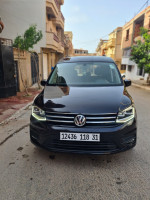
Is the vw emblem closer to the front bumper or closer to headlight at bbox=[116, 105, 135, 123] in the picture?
the front bumper

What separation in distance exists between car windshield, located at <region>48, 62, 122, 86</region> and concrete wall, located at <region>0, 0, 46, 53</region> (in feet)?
32.6

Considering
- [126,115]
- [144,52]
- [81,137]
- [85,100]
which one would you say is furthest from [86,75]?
[144,52]

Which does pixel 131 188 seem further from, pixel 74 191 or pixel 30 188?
pixel 30 188

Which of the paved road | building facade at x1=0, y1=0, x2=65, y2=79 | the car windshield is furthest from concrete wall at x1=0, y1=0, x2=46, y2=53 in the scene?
the paved road

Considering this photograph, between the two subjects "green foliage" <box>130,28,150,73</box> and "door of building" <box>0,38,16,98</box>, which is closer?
"door of building" <box>0,38,16,98</box>

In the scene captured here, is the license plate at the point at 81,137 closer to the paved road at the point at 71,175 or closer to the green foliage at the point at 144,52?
the paved road at the point at 71,175

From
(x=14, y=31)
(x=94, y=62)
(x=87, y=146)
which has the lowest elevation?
(x=87, y=146)

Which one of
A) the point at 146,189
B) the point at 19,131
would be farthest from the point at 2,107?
the point at 146,189

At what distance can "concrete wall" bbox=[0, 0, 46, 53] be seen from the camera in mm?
11913

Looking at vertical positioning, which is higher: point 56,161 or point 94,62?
point 94,62

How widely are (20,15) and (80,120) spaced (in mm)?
13663

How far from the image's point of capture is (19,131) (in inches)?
153

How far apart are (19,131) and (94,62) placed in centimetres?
251

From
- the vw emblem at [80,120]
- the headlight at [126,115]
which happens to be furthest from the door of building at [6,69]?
the headlight at [126,115]
